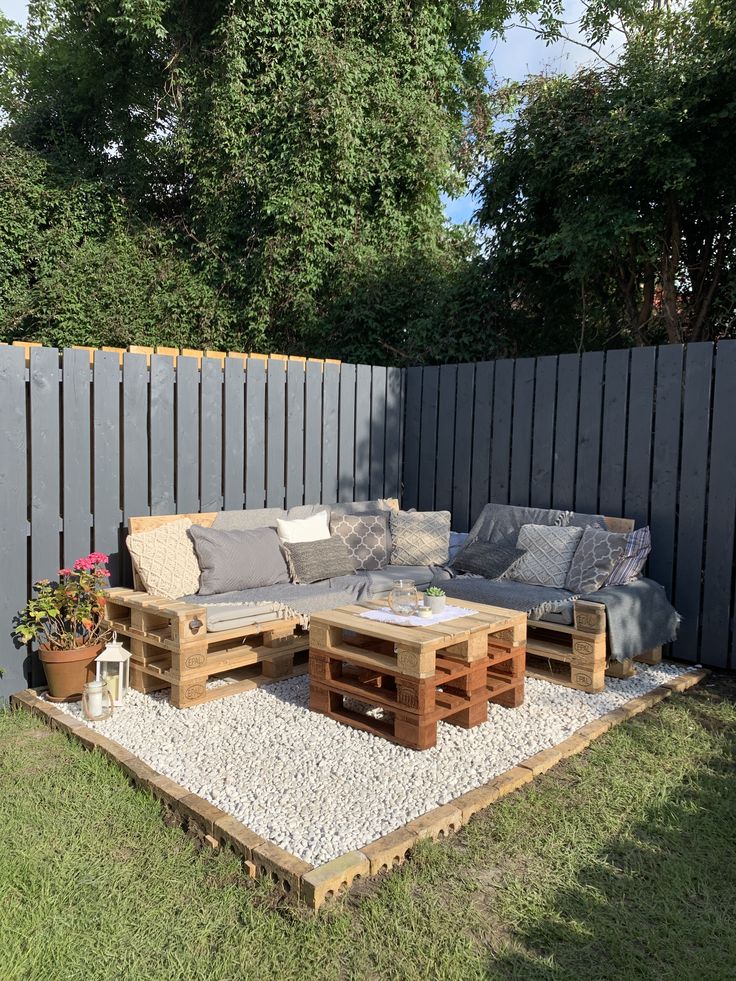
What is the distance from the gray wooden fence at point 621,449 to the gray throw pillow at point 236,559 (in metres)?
1.92

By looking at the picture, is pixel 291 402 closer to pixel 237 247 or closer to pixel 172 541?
pixel 172 541

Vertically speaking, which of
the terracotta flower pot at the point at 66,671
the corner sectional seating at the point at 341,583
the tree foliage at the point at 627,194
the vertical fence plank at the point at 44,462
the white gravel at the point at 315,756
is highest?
the tree foliage at the point at 627,194

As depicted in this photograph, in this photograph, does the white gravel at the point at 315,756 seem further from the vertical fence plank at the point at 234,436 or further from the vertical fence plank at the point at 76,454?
the vertical fence plank at the point at 234,436

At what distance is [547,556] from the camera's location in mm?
4758

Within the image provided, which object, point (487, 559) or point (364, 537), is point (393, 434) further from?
point (487, 559)

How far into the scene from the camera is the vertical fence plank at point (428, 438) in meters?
6.14

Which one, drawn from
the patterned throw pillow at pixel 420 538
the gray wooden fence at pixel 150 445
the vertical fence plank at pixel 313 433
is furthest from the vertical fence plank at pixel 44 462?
the patterned throw pillow at pixel 420 538

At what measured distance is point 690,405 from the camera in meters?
4.56

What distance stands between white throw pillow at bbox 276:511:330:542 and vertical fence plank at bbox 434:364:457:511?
1.28m

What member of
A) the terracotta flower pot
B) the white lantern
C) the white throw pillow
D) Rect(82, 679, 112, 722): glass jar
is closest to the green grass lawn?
Rect(82, 679, 112, 722): glass jar

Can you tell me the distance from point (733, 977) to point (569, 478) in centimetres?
368

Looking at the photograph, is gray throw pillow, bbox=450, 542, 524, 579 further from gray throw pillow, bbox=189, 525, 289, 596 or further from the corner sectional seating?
gray throw pillow, bbox=189, 525, 289, 596

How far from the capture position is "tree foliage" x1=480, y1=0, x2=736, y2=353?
6301 mm

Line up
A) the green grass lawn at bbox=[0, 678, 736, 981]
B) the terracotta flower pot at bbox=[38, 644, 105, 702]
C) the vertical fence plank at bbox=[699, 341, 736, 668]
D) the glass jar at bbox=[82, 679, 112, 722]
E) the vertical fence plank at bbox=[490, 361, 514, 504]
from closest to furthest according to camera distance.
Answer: the green grass lawn at bbox=[0, 678, 736, 981] < the glass jar at bbox=[82, 679, 112, 722] < the terracotta flower pot at bbox=[38, 644, 105, 702] < the vertical fence plank at bbox=[699, 341, 736, 668] < the vertical fence plank at bbox=[490, 361, 514, 504]
